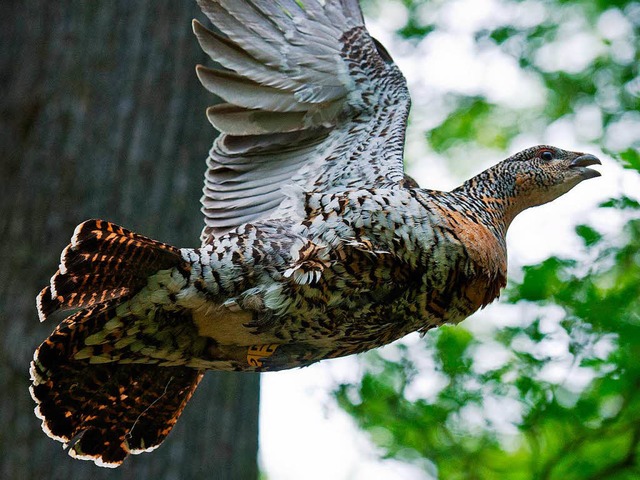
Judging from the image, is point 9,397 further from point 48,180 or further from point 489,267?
point 489,267

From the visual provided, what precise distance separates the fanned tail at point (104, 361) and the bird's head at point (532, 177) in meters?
1.78

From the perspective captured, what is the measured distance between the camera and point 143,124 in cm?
522

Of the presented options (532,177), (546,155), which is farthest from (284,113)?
(546,155)

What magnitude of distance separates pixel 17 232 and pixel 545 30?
648 cm

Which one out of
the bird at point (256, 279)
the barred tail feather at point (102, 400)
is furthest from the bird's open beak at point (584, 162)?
the barred tail feather at point (102, 400)

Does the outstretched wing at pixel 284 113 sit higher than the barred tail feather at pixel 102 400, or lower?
higher

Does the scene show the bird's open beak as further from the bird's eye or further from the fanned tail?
the fanned tail

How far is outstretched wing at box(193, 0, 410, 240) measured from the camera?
432 centimetres

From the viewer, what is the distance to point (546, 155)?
477cm

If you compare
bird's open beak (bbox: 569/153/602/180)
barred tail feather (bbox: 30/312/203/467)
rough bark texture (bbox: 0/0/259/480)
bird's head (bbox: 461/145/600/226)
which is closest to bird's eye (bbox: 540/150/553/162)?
bird's head (bbox: 461/145/600/226)

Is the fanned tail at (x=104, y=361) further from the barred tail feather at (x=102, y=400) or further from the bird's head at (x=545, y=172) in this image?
the bird's head at (x=545, y=172)

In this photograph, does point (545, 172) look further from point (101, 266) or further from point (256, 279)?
point (101, 266)

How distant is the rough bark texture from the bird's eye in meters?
Result: 2.09

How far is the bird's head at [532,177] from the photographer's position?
4.43 m
